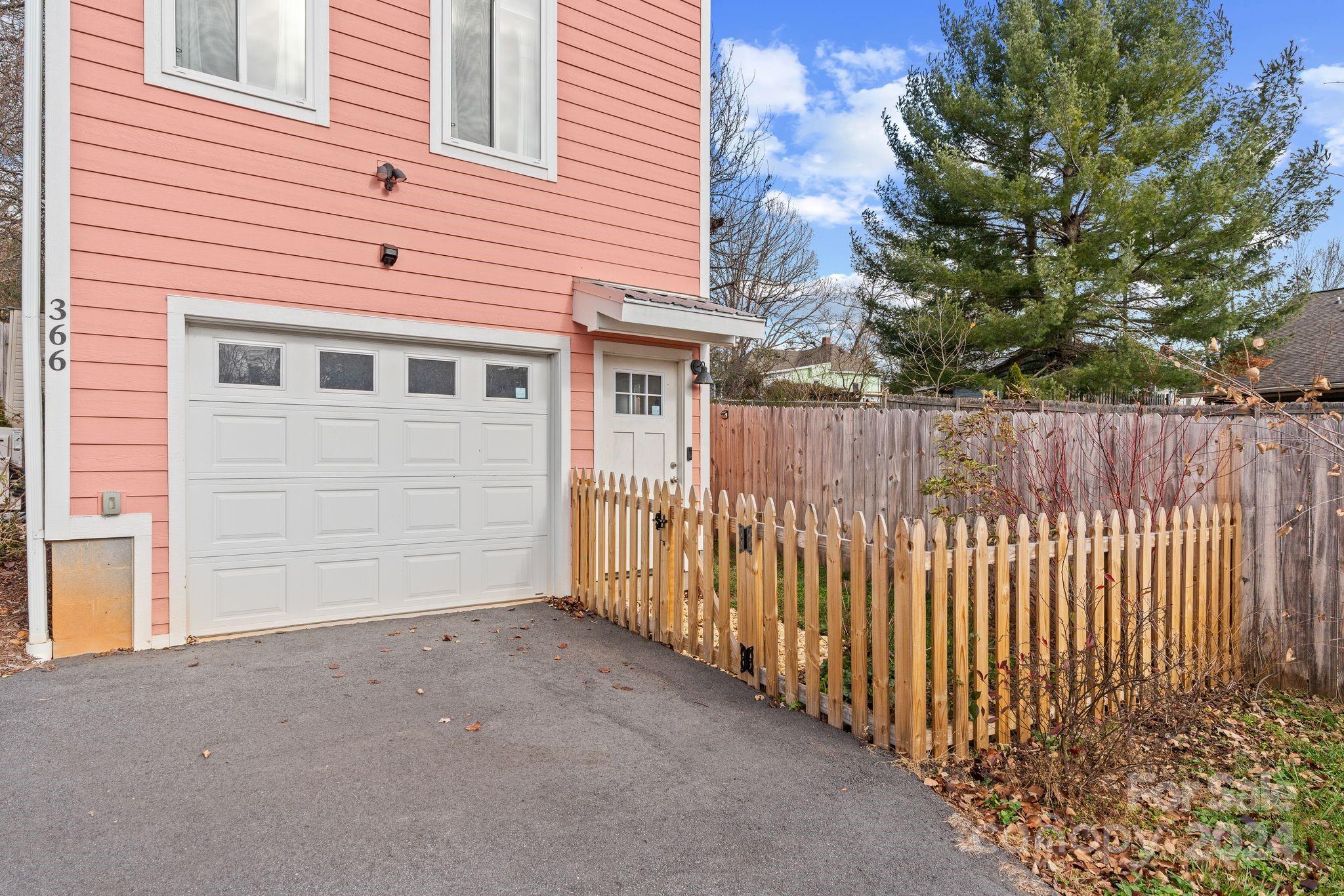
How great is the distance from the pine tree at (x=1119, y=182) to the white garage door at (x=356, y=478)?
994 centimetres

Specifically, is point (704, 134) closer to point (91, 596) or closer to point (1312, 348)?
point (91, 596)

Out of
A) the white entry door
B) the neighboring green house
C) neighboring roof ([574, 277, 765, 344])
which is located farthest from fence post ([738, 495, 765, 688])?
the neighboring green house

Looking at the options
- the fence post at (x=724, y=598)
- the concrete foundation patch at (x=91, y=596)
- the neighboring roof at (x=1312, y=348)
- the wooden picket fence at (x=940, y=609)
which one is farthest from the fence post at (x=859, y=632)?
the neighboring roof at (x=1312, y=348)

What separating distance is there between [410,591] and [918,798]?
3.95 meters

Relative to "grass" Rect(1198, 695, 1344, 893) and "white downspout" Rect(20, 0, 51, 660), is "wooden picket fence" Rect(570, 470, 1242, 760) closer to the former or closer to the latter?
"grass" Rect(1198, 695, 1344, 893)

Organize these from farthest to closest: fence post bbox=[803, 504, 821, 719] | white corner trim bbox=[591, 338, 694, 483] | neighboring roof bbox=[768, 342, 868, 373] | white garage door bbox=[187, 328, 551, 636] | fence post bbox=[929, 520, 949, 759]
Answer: neighboring roof bbox=[768, 342, 868, 373], white corner trim bbox=[591, 338, 694, 483], white garage door bbox=[187, 328, 551, 636], fence post bbox=[803, 504, 821, 719], fence post bbox=[929, 520, 949, 759]

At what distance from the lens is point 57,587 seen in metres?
4.39

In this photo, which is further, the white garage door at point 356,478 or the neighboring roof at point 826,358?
the neighboring roof at point 826,358

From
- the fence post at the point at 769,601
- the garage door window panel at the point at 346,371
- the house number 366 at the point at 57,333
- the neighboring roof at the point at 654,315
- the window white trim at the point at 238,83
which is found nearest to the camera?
the fence post at the point at 769,601

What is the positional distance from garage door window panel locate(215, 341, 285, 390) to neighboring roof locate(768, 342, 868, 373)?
467 inches

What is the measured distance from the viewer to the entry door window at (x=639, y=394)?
6.77 m

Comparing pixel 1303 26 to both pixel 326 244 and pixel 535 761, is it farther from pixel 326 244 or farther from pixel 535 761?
pixel 535 761

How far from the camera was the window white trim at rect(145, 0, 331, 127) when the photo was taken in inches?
183

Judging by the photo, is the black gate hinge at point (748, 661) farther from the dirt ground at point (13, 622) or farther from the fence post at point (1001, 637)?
the dirt ground at point (13, 622)
